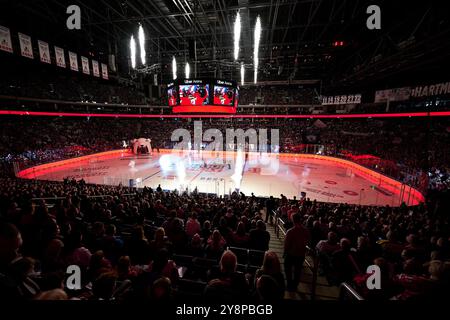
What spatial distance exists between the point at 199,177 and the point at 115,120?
33817 mm

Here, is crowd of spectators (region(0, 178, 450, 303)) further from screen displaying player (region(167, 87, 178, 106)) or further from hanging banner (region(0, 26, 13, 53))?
screen displaying player (region(167, 87, 178, 106))

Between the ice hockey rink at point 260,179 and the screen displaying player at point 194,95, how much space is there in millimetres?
6507

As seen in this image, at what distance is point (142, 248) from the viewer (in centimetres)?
400

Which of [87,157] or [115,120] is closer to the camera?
[87,157]

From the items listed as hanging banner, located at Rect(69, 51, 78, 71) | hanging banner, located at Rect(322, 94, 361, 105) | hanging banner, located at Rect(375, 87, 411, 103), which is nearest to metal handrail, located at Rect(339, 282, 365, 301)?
hanging banner, located at Rect(69, 51, 78, 71)

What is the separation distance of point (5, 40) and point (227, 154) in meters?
29.2

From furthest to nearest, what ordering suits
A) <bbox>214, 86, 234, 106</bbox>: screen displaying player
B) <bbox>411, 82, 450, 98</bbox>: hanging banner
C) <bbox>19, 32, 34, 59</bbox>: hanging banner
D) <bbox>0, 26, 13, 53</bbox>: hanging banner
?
<bbox>214, 86, 234, 106</bbox>: screen displaying player < <bbox>411, 82, 450, 98</bbox>: hanging banner < <bbox>19, 32, 34, 59</bbox>: hanging banner < <bbox>0, 26, 13, 53</bbox>: hanging banner

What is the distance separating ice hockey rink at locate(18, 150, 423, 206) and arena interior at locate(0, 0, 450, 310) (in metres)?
A: 0.24

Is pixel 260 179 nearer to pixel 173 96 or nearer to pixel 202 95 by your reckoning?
pixel 202 95

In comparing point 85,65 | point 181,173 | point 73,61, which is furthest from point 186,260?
point 85,65

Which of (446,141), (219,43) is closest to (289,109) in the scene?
(219,43)

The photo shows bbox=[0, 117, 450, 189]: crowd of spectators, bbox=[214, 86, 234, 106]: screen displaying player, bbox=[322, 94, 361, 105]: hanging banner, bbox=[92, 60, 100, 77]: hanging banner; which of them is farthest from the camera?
bbox=[322, 94, 361, 105]: hanging banner

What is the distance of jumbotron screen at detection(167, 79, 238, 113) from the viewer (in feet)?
54.5
